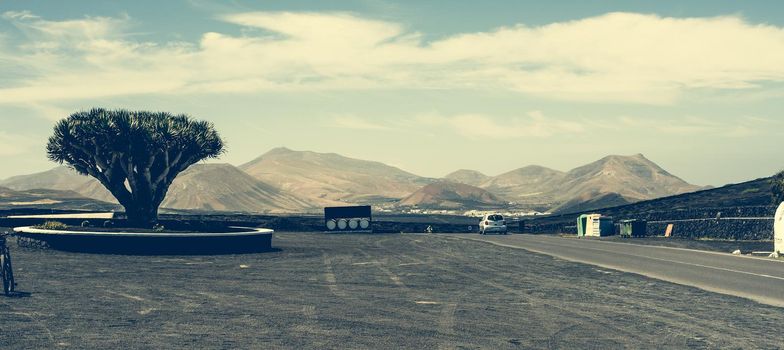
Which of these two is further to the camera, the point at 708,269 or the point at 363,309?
the point at 708,269

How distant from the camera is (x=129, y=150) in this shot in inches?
1817

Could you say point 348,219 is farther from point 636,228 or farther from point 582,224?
point 636,228

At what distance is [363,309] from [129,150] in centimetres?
3388

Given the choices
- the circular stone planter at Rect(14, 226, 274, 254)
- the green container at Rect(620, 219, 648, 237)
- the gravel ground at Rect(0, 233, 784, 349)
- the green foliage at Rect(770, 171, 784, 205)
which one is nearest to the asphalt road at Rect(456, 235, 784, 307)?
the gravel ground at Rect(0, 233, 784, 349)

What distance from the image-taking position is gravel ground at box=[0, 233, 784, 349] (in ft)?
40.2

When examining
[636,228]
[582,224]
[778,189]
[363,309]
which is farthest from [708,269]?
[582,224]

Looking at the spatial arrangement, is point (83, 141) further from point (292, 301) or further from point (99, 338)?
point (99, 338)

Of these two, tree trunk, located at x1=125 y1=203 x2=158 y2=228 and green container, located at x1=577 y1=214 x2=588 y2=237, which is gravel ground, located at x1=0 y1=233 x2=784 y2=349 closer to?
tree trunk, located at x1=125 y1=203 x2=158 y2=228

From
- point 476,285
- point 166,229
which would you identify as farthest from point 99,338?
point 166,229

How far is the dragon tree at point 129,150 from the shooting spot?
46094mm

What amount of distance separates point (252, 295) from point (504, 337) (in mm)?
7061

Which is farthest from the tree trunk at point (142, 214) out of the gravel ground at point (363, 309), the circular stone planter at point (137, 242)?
the gravel ground at point (363, 309)

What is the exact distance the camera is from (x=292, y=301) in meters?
16.8

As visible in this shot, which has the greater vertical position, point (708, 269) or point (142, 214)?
point (142, 214)
